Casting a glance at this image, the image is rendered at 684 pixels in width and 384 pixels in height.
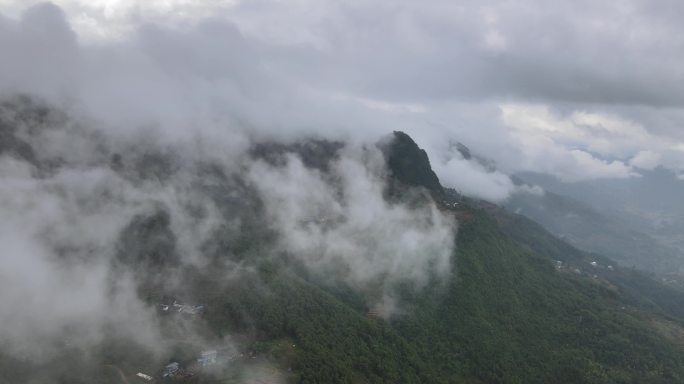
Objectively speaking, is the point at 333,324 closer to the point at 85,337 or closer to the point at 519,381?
the point at 519,381

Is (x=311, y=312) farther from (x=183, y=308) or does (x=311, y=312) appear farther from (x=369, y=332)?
(x=183, y=308)

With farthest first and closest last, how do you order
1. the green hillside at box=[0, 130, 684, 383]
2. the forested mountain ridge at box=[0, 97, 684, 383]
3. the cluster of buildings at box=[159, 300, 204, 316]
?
the cluster of buildings at box=[159, 300, 204, 316]
the forested mountain ridge at box=[0, 97, 684, 383]
the green hillside at box=[0, 130, 684, 383]

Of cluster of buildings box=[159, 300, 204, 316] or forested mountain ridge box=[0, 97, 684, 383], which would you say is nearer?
forested mountain ridge box=[0, 97, 684, 383]

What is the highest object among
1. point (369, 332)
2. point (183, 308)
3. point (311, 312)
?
point (311, 312)

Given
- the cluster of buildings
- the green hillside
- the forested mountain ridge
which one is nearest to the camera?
the green hillside

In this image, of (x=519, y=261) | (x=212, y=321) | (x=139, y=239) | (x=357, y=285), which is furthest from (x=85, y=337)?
(x=519, y=261)

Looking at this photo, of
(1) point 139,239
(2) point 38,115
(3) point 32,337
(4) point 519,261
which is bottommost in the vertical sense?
(3) point 32,337

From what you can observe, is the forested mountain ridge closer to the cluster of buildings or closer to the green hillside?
the cluster of buildings

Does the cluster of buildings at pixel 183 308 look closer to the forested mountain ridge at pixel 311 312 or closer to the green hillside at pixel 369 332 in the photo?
the forested mountain ridge at pixel 311 312

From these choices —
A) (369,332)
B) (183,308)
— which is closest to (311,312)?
(369,332)

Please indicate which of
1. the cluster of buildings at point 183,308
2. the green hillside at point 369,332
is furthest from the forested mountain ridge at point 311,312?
the green hillside at point 369,332

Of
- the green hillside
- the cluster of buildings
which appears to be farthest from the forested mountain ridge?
the green hillside
